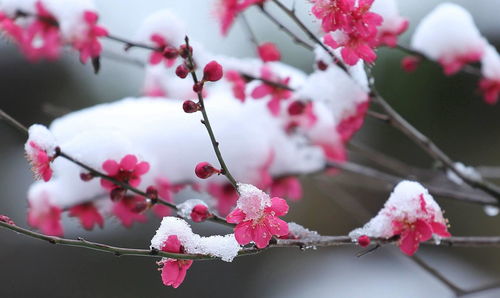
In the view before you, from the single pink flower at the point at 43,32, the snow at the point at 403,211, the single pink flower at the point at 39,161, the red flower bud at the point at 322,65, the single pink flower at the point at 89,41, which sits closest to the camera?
the snow at the point at 403,211

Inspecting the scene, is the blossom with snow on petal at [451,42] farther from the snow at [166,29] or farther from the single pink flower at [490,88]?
the snow at [166,29]

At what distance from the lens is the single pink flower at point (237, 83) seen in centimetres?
123

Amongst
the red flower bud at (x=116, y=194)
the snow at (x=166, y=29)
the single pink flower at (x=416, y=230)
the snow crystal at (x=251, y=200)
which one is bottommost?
the single pink flower at (x=416, y=230)

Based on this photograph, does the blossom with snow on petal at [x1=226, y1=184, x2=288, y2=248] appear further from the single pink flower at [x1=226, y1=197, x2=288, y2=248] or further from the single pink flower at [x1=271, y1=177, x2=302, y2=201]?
the single pink flower at [x1=271, y1=177, x2=302, y2=201]

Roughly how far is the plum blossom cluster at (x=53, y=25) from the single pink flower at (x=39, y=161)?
1.01 ft

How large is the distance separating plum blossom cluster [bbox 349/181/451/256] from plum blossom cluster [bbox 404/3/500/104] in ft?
2.01

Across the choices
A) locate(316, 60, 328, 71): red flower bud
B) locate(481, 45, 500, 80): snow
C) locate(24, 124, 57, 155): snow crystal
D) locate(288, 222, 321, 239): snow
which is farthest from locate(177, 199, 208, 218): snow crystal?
locate(481, 45, 500, 80): snow

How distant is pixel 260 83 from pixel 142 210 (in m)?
0.49

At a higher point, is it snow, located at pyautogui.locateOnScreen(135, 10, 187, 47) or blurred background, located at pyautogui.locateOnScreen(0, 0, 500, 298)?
blurred background, located at pyautogui.locateOnScreen(0, 0, 500, 298)

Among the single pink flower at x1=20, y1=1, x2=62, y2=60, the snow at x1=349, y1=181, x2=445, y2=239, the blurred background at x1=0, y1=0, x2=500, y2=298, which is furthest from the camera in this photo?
the blurred background at x1=0, y1=0, x2=500, y2=298

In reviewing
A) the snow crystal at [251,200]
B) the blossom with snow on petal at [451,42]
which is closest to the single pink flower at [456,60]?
the blossom with snow on petal at [451,42]

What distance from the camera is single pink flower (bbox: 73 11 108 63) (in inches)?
46.6

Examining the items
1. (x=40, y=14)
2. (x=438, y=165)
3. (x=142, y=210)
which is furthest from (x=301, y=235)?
(x=40, y=14)

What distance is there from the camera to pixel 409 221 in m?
0.79
